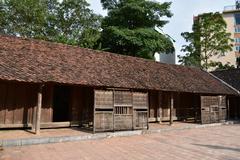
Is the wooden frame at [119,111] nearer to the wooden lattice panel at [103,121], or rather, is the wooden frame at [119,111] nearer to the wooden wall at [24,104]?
the wooden lattice panel at [103,121]

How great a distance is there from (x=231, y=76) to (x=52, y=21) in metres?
19.0

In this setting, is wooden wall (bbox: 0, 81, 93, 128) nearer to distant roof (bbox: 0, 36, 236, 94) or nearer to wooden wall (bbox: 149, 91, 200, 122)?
distant roof (bbox: 0, 36, 236, 94)

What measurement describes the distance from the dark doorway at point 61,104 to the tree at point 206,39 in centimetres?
2542

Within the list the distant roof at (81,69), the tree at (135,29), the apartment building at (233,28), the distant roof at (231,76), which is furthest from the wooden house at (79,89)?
the apartment building at (233,28)

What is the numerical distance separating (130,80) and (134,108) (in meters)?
1.63

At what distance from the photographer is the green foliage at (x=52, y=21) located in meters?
28.3

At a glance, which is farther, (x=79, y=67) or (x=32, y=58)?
(x=79, y=67)

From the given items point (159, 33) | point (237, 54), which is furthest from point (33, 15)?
point (237, 54)

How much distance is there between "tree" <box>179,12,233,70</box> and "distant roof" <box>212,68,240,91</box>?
912 centimetres

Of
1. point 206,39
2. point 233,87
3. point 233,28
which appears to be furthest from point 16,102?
point 233,28

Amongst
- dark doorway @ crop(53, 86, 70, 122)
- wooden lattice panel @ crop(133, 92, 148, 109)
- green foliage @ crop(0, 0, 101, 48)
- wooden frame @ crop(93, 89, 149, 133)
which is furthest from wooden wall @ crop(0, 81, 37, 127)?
green foliage @ crop(0, 0, 101, 48)

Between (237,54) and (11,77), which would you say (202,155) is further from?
(237,54)

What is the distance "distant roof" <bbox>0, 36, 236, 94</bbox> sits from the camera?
42.4 feet

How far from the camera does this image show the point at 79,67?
50.6ft
